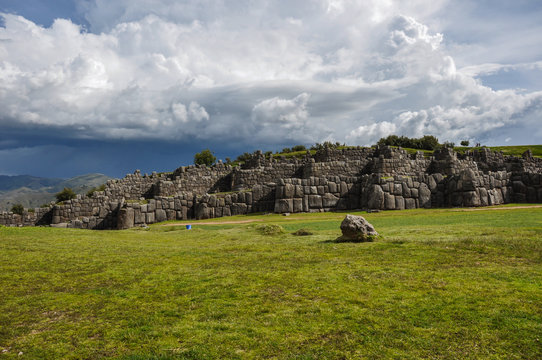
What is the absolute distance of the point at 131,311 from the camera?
6.38 m

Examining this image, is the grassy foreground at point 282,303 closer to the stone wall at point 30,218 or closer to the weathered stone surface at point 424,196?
the weathered stone surface at point 424,196

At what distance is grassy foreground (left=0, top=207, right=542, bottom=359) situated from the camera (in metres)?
4.93

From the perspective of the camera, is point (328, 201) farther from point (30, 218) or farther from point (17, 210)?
point (17, 210)

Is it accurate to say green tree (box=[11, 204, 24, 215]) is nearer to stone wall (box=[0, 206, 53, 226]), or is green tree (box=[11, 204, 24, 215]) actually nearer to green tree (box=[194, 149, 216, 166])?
stone wall (box=[0, 206, 53, 226])

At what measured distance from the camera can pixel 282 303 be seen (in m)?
6.64

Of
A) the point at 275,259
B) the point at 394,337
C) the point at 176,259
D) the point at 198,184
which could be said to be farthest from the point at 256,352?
the point at 198,184

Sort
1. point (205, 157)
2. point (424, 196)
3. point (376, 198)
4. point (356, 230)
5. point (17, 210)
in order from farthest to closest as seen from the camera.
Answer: point (205, 157) → point (17, 210) → point (424, 196) → point (376, 198) → point (356, 230)

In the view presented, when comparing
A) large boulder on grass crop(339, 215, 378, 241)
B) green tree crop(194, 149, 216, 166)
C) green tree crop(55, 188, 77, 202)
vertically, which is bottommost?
large boulder on grass crop(339, 215, 378, 241)

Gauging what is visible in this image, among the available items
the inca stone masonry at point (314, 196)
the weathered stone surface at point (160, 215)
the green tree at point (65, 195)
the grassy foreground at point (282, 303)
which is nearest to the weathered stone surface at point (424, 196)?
the inca stone masonry at point (314, 196)

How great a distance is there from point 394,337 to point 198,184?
3741 centimetres

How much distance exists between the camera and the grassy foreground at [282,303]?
4.93 m

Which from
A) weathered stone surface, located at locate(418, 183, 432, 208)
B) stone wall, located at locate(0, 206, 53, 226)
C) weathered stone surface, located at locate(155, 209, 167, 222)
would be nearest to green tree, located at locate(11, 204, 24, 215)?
stone wall, located at locate(0, 206, 53, 226)

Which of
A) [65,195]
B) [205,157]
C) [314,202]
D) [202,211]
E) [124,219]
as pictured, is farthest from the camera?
[205,157]

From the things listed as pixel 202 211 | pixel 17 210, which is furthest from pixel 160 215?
pixel 17 210
